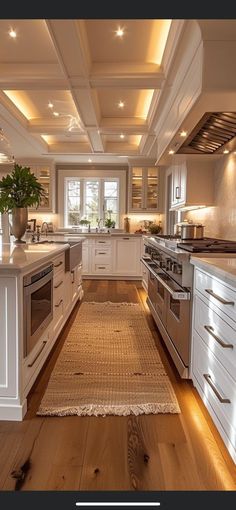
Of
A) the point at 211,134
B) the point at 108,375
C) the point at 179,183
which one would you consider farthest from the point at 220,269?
the point at 179,183

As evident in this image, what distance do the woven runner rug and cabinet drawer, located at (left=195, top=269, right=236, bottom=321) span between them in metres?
0.72

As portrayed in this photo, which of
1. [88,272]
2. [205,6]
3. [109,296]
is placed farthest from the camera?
[88,272]

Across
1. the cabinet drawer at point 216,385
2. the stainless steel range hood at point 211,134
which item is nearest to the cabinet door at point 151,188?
the stainless steel range hood at point 211,134

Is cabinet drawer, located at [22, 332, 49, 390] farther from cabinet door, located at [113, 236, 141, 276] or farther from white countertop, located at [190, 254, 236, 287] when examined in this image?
cabinet door, located at [113, 236, 141, 276]

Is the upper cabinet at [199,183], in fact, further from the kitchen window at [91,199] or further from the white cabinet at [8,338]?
the kitchen window at [91,199]

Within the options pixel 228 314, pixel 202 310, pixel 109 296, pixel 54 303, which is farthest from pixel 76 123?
pixel 228 314

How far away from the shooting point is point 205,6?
39.8 inches

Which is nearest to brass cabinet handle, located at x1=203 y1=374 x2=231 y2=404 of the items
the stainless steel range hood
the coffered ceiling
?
the stainless steel range hood

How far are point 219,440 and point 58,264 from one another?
6.01ft

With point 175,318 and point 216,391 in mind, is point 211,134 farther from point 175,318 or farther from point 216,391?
point 216,391

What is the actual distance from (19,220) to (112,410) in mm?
1684

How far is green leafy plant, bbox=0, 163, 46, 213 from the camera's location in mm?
2693

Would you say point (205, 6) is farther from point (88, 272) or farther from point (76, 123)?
point (88, 272)

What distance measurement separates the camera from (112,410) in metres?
1.90
